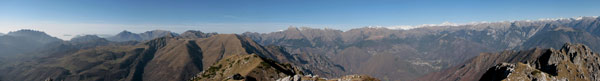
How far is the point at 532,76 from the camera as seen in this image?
141m

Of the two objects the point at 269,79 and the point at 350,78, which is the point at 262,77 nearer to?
the point at 269,79

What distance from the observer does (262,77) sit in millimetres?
166375

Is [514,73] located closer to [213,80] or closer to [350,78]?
[350,78]

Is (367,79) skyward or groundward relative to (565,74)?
skyward

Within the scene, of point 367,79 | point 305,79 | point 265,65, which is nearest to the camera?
point 367,79

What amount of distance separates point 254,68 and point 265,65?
7.07 metres

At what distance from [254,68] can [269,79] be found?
14032 mm

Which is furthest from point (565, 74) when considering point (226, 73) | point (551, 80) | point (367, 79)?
point (226, 73)

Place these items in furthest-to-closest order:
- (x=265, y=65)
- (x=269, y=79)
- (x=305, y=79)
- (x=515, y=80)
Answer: (x=265, y=65) → (x=269, y=79) → (x=515, y=80) → (x=305, y=79)

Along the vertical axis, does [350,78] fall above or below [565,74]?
above

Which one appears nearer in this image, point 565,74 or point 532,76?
point 532,76

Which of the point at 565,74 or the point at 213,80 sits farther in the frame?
Result: the point at 565,74

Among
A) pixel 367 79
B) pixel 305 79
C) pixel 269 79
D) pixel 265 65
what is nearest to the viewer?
pixel 367 79

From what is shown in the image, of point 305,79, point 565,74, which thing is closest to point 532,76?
point 565,74
